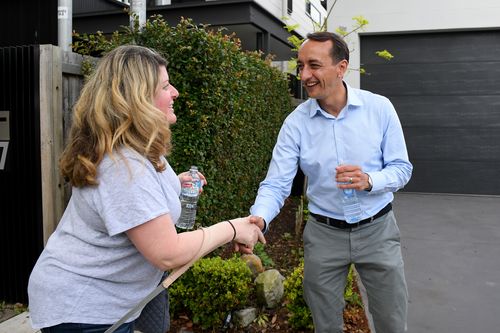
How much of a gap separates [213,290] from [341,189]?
1.44 m

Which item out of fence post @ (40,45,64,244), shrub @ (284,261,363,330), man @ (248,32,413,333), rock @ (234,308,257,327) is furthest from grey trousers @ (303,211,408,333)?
fence post @ (40,45,64,244)

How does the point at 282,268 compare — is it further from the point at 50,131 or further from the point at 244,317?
the point at 50,131

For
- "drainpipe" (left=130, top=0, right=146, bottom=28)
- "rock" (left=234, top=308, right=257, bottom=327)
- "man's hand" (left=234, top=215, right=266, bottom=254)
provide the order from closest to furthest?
1. "man's hand" (left=234, top=215, right=266, bottom=254)
2. "rock" (left=234, top=308, right=257, bottom=327)
3. "drainpipe" (left=130, top=0, right=146, bottom=28)

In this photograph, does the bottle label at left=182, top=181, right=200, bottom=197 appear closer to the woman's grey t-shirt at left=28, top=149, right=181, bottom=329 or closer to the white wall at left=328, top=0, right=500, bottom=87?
the woman's grey t-shirt at left=28, top=149, right=181, bottom=329

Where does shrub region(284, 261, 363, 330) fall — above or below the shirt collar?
below

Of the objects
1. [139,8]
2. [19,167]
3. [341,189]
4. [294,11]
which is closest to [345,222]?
[341,189]

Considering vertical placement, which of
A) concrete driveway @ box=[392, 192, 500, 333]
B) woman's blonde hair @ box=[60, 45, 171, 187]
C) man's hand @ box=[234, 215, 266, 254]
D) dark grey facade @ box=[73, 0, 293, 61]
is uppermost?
dark grey facade @ box=[73, 0, 293, 61]

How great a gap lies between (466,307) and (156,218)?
3552mm

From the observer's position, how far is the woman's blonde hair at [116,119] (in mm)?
1613

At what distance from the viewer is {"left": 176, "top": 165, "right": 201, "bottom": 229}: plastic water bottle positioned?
8.14 feet

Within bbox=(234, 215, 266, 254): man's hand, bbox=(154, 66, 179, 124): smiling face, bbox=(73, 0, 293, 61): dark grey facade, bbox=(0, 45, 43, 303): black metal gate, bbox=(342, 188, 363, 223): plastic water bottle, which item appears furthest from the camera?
bbox=(73, 0, 293, 61): dark grey facade

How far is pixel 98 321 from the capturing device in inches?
65.5

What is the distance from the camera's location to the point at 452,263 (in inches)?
212

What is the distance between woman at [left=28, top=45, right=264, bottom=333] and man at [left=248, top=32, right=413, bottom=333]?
1003 millimetres
